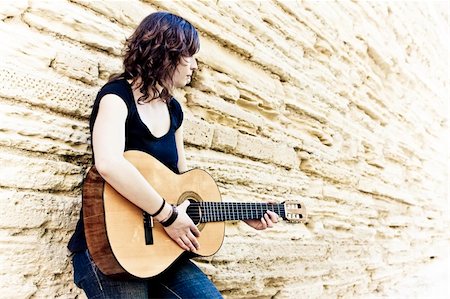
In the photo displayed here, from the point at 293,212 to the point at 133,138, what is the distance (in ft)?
3.32

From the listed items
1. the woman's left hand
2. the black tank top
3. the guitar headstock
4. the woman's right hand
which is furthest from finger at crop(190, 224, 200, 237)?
the guitar headstock

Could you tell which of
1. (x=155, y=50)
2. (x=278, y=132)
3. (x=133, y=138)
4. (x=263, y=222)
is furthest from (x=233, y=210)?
(x=278, y=132)

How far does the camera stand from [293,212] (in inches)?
87.2

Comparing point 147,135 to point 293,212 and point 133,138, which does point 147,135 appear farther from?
point 293,212

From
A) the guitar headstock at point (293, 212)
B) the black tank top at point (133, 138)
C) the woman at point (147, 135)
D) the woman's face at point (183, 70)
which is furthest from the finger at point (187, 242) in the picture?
the guitar headstock at point (293, 212)

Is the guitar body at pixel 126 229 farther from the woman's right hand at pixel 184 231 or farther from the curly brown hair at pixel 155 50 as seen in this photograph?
the curly brown hair at pixel 155 50

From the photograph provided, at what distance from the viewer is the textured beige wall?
1.57m

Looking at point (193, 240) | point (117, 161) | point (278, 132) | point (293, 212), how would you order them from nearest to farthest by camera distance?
point (117, 161)
point (193, 240)
point (293, 212)
point (278, 132)

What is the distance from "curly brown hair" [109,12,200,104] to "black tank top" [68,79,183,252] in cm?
6

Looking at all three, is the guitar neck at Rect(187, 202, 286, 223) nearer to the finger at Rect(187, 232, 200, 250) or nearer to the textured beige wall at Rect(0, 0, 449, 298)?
the finger at Rect(187, 232, 200, 250)

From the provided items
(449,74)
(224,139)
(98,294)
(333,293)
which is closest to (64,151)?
(98,294)

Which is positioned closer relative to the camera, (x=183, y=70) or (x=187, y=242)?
(x=187, y=242)

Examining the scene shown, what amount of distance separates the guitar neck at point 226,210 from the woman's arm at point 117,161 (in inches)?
8.1

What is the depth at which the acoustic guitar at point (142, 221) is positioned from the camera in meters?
1.34
